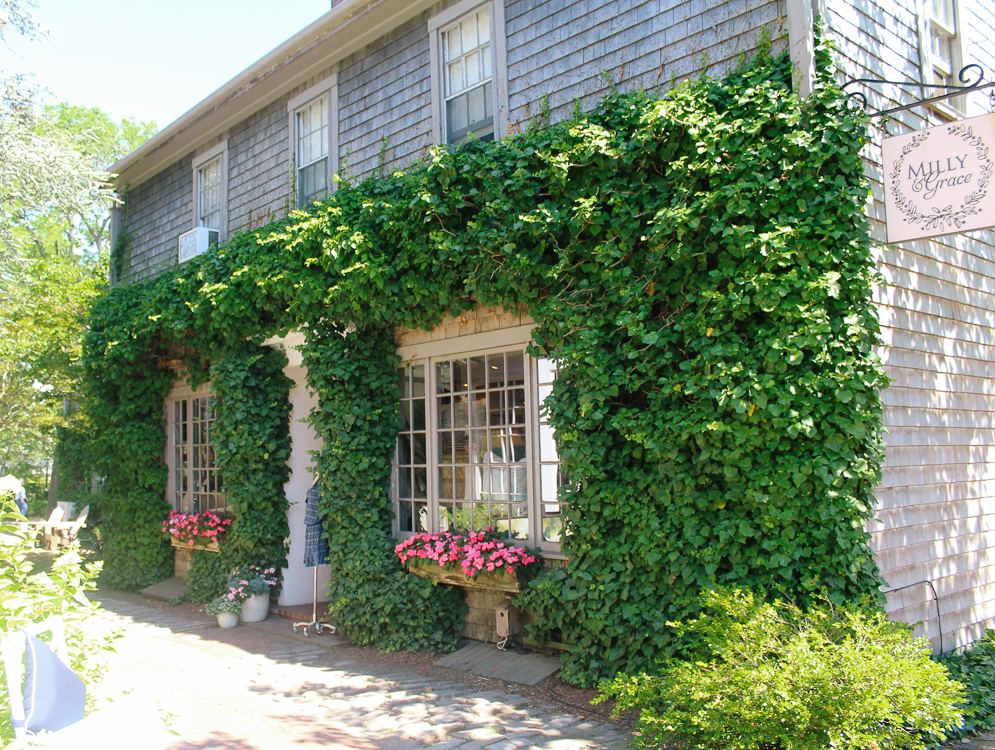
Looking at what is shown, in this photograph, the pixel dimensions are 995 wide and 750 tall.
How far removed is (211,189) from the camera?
10734 mm

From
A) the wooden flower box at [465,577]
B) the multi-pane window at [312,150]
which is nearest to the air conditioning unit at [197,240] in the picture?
the multi-pane window at [312,150]

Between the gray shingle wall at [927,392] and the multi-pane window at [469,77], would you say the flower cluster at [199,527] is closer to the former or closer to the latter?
the multi-pane window at [469,77]

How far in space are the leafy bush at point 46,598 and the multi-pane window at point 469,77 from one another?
4.89 m

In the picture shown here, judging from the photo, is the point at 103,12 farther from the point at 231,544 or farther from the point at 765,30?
the point at 765,30

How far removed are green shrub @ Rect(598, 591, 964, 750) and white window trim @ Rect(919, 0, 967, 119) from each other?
4.39 metres

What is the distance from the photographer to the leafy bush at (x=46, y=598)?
3328mm

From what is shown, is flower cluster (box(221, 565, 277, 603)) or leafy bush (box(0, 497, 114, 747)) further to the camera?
flower cluster (box(221, 565, 277, 603))

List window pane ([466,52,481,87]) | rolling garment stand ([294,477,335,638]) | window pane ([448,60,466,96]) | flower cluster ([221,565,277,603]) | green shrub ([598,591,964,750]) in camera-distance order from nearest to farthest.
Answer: green shrub ([598,591,964,750]) → window pane ([466,52,481,87]) → window pane ([448,60,466,96]) → rolling garment stand ([294,477,335,638]) → flower cluster ([221,565,277,603])

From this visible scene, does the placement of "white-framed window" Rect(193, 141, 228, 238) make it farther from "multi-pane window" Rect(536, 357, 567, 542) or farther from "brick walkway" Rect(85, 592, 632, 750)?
"multi-pane window" Rect(536, 357, 567, 542)

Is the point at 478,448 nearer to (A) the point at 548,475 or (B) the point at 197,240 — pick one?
(A) the point at 548,475

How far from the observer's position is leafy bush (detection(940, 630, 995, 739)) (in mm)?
4695

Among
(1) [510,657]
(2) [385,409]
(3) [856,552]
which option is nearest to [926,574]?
(3) [856,552]

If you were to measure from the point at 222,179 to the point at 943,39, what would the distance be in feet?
27.9

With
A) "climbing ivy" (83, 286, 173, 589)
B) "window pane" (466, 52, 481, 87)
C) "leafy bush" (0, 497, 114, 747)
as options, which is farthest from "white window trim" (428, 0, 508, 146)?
"climbing ivy" (83, 286, 173, 589)
